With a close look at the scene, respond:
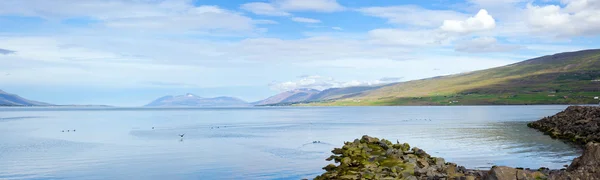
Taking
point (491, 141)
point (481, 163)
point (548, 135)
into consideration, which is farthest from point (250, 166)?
point (548, 135)

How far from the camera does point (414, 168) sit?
27656 mm

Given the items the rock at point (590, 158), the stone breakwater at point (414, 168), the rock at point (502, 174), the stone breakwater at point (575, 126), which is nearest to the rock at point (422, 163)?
the stone breakwater at point (414, 168)

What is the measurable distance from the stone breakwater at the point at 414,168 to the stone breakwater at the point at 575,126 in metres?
25.4

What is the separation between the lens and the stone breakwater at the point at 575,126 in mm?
52281

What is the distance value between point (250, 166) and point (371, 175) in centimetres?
1198

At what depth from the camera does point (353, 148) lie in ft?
110

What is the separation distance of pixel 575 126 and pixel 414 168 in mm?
40209

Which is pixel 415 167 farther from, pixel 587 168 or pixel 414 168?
pixel 587 168

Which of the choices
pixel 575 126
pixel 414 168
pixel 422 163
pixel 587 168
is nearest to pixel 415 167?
pixel 414 168

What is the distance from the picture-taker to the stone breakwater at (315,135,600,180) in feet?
62.4

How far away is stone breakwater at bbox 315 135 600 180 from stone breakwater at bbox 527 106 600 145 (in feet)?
83.3

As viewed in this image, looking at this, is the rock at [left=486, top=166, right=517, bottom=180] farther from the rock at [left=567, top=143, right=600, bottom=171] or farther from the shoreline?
the rock at [left=567, top=143, right=600, bottom=171]

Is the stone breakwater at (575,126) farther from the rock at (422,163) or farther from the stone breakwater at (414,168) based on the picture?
the rock at (422,163)

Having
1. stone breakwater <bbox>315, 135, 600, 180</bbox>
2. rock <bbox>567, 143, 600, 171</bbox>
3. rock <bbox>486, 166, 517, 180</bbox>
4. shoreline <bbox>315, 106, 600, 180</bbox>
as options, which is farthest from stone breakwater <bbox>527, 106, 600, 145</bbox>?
rock <bbox>486, 166, 517, 180</bbox>
